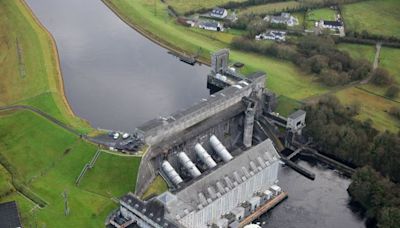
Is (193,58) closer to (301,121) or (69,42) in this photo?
(69,42)

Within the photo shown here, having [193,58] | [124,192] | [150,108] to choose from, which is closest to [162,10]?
[193,58]

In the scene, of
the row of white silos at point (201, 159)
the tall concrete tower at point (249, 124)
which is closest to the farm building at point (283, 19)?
the tall concrete tower at point (249, 124)

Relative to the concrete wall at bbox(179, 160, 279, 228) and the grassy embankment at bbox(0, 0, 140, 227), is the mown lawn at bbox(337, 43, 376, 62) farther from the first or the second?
the grassy embankment at bbox(0, 0, 140, 227)

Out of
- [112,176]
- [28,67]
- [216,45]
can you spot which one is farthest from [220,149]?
[28,67]

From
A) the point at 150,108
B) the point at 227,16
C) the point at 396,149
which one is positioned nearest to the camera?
the point at 396,149

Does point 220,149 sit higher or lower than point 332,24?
lower

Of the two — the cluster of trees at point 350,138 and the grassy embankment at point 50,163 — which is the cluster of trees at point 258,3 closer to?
the grassy embankment at point 50,163

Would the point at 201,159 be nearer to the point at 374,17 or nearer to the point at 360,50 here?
the point at 360,50
